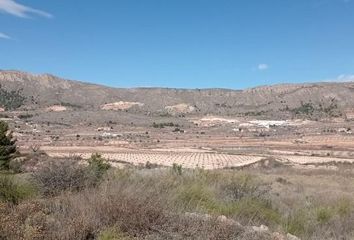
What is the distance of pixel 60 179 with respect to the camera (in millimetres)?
9672

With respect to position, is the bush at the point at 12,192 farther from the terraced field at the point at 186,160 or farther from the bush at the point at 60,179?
the terraced field at the point at 186,160

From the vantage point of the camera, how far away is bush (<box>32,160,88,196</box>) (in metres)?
9.23

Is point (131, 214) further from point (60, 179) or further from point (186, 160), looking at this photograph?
point (186, 160)

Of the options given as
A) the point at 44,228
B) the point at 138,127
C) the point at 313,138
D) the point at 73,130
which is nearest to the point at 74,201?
the point at 44,228

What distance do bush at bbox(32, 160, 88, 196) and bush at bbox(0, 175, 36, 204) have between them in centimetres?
63

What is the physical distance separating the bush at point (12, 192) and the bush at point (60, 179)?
63 centimetres

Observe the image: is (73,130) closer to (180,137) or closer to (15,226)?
(180,137)

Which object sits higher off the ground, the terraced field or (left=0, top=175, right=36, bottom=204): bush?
(left=0, top=175, right=36, bottom=204): bush

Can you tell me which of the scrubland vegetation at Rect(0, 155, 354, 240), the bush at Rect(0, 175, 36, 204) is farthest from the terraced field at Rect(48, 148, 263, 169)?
the bush at Rect(0, 175, 36, 204)

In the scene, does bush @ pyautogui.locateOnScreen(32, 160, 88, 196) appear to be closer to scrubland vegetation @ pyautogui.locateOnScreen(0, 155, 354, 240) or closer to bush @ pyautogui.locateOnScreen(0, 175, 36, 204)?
scrubland vegetation @ pyautogui.locateOnScreen(0, 155, 354, 240)

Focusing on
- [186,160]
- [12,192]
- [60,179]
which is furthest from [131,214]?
[186,160]

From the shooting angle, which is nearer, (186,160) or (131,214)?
(131,214)

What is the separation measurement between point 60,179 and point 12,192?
1.75 meters

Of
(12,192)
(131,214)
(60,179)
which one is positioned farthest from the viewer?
(60,179)
